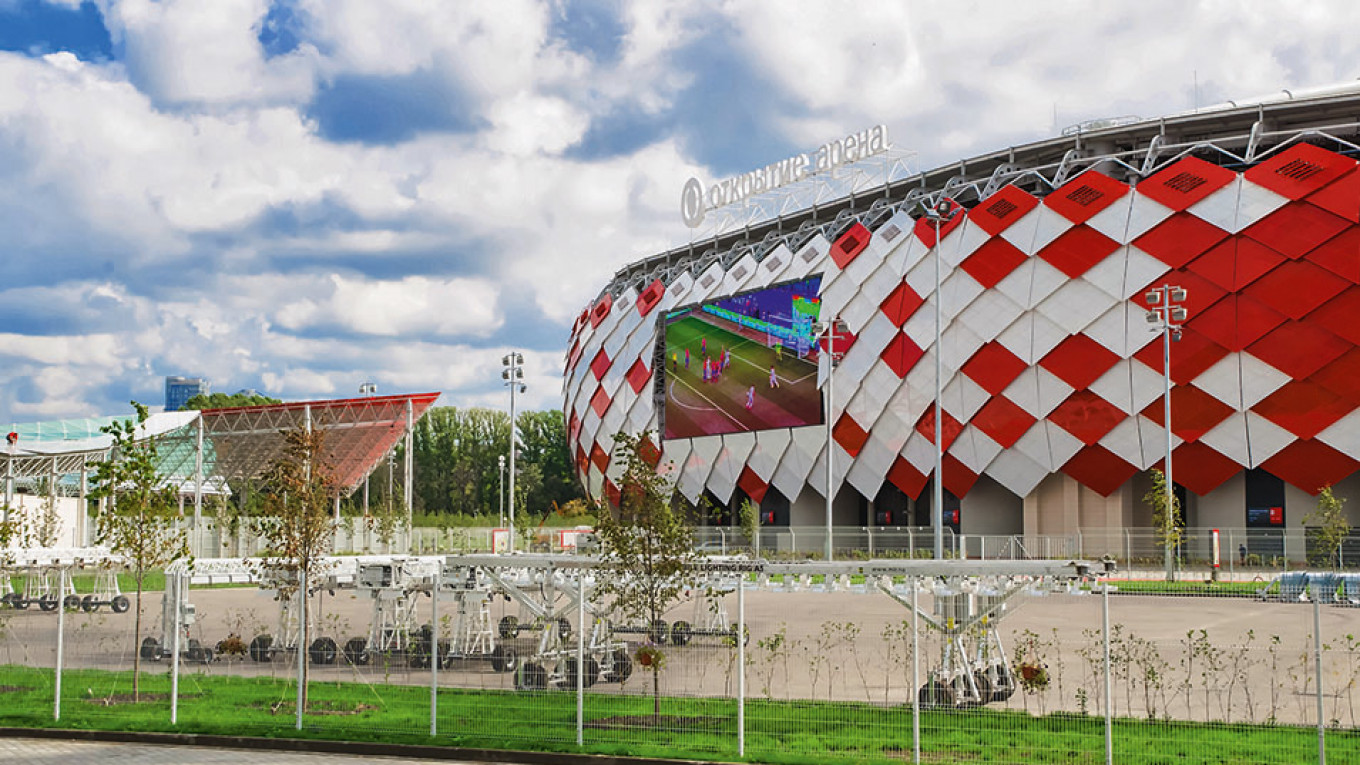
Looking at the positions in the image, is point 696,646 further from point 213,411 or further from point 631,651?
point 213,411

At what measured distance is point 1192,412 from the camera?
165 feet

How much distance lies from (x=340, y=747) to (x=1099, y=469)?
4441 cm

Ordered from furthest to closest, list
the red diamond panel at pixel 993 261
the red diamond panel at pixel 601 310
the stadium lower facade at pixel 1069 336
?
the red diamond panel at pixel 601 310 < the red diamond panel at pixel 993 261 < the stadium lower facade at pixel 1069 336

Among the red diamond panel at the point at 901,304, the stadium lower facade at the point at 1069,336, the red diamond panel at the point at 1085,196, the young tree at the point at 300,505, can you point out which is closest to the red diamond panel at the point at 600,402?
the stadium lower facade at the point at 1069,336

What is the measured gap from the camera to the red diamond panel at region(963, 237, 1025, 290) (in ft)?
184

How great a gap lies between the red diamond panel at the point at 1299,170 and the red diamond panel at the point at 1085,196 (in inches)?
213

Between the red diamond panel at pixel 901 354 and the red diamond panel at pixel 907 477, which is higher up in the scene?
the red diamond panel at pixel 901 354

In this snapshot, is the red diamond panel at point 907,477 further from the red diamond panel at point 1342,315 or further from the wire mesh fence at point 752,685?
the wire mesh fence at point 752,685

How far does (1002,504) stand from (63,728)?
4941cm

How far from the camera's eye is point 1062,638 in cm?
2291

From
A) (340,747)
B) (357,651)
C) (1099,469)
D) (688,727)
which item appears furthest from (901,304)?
(340,747)

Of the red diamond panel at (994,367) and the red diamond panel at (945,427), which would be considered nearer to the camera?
the red diamond panel at (994,367)

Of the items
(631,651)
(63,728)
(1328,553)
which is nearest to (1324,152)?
(1328,553)

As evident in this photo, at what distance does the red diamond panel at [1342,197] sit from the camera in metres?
47.5
